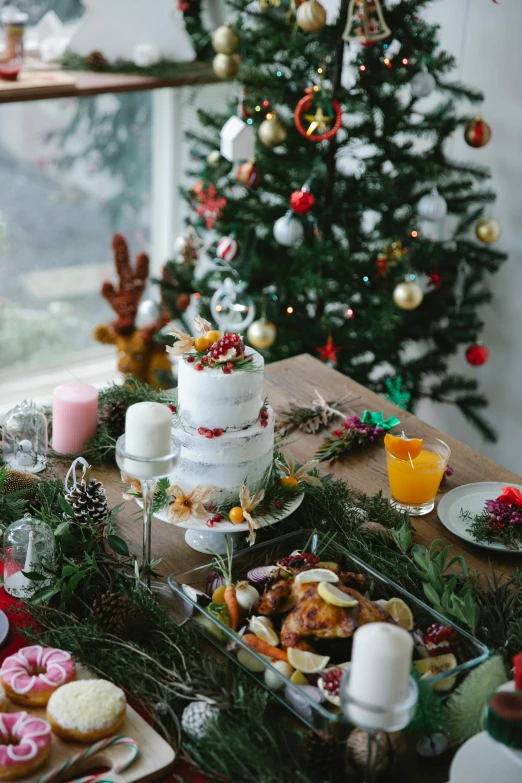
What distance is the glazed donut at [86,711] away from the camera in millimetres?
977

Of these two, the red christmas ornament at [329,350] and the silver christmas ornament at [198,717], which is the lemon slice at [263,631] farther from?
the red christmas ornament at [329,350]

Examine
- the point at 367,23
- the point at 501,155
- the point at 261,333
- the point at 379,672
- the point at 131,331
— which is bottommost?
the point at 131,331

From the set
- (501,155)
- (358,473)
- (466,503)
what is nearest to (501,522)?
(466,503)

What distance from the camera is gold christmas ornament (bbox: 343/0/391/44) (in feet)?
6.81

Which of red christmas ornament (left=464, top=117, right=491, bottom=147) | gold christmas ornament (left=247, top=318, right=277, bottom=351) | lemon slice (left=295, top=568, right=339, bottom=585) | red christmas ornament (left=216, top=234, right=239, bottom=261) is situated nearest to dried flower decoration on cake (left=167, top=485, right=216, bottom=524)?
lemon slice (left=295, top=568, right=339, bottom=585)

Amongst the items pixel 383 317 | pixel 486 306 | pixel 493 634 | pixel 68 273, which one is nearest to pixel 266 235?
pixel 383 317

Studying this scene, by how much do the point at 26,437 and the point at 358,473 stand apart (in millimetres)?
600

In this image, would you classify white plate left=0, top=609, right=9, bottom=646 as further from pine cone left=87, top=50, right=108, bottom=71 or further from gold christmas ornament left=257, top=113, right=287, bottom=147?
pine cone left=87, top=50, right=108, bottom=71

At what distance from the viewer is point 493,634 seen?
1.17 meters

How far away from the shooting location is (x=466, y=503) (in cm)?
152

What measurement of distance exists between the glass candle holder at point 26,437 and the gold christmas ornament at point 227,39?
1.20 metres

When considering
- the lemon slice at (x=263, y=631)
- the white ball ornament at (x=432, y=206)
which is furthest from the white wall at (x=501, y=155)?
the lemon slice at (x=263, y=631)

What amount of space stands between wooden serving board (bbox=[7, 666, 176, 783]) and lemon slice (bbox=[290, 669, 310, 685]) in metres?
0.16

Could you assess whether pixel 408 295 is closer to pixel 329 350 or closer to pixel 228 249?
pixel 329 350
